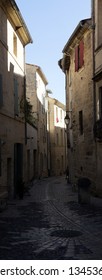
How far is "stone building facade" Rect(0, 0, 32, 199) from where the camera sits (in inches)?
686

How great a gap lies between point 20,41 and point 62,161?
103 feet

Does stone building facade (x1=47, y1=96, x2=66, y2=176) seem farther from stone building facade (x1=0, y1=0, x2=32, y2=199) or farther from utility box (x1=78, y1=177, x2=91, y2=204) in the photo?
utility box (x1=78, y1=177, x2=91, y2=204)

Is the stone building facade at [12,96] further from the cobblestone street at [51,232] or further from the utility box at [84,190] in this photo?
the utility box at [84,190]

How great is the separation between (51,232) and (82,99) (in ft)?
40.1

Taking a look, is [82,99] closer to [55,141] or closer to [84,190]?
[84,190]

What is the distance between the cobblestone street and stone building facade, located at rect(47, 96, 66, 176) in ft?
103

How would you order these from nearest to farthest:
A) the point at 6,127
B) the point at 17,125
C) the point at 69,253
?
the point at 69,253 → the point at 6,127 → the point at 17,125

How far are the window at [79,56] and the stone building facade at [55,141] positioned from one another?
80.1 ft

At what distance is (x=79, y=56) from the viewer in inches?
888

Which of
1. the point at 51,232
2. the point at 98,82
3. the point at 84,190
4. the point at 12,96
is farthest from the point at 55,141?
the point at 51,232

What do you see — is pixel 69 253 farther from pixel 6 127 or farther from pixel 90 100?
pixel 90 100

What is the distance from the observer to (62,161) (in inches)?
2099

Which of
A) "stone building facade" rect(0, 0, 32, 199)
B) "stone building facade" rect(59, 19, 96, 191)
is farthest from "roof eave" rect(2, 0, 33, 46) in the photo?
"stone building facade" rect(59, 19, 96, 191)

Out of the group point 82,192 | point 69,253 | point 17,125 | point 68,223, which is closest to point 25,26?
point 17,125
